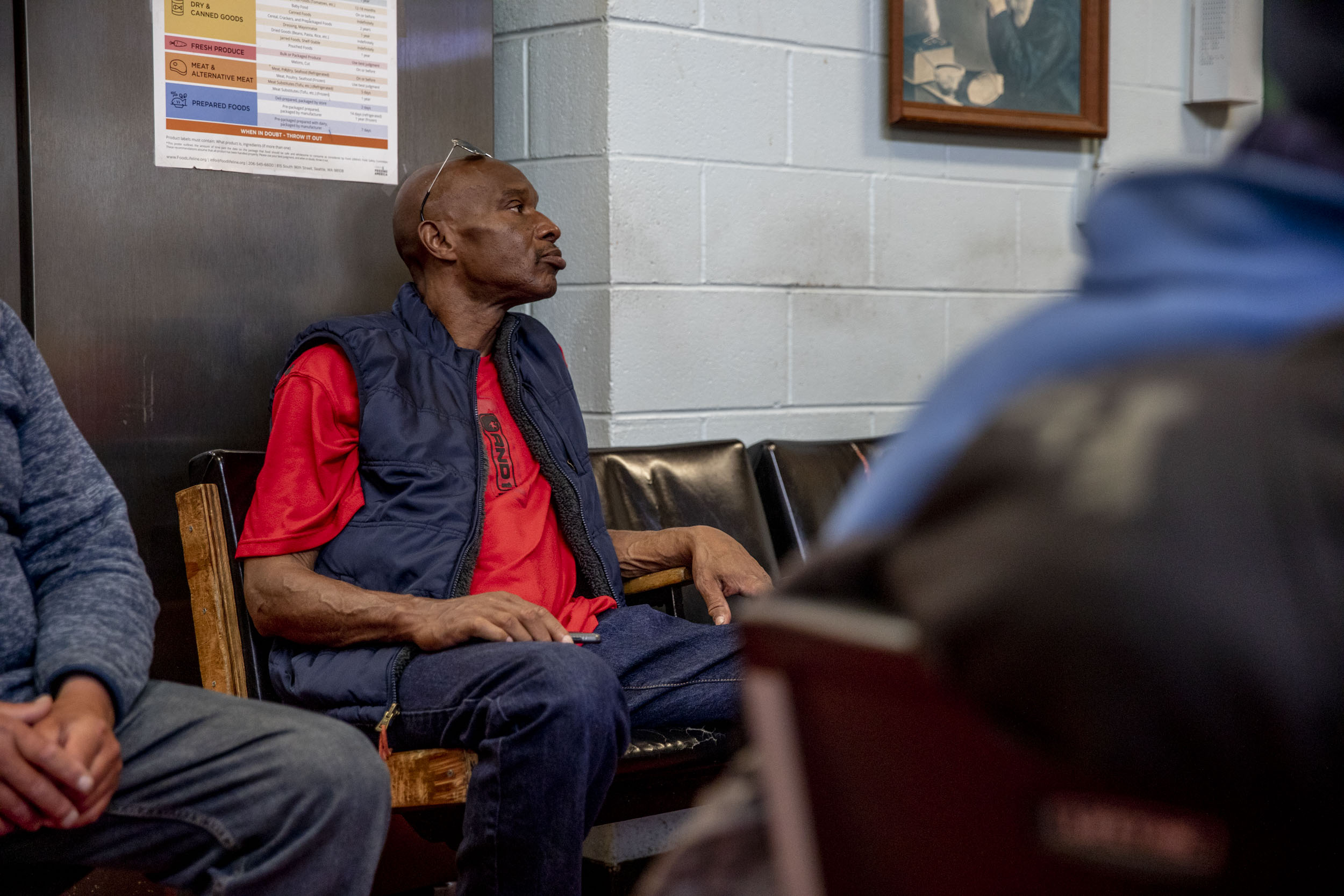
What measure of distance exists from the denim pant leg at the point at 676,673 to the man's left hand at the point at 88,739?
0.69 meters

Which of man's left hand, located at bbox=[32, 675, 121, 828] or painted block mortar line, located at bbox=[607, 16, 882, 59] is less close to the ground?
painted block mortar line, located at bbox=[607, 16, 882, 59]

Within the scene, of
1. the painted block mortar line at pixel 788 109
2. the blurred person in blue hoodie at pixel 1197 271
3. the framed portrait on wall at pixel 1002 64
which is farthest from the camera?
the framed portrait on wall at pixel 1002 64

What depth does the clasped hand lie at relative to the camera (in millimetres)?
1195

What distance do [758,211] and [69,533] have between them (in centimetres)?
153

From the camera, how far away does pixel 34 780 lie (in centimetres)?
120

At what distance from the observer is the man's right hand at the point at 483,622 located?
1677mm

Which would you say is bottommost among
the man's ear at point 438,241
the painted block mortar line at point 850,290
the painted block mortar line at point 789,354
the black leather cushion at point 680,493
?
the black leather cushion at point 680,493

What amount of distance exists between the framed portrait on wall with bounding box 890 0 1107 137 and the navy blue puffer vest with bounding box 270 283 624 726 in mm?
1193

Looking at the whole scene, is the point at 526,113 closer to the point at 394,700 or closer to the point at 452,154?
the point at 452,154

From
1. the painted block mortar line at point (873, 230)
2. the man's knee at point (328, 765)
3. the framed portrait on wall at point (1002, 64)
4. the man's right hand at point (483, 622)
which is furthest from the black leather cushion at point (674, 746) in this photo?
the framed portrait on wall at point (1002, 64)

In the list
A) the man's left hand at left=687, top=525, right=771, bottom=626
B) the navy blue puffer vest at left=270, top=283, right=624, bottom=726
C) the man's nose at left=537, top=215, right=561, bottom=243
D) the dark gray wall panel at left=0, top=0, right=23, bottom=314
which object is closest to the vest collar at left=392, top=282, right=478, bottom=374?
the navy blue puffer vest at left=270, top=283, right=624, bottom=726

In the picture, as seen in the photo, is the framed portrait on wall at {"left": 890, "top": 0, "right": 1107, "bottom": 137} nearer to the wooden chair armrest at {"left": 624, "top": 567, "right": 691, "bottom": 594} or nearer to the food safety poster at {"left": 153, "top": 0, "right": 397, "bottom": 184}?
the food safety poster at {"left": 153, "top": 0, "right": 397, "bottom": 184}

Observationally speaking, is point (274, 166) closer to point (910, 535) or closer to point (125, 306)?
point (125, 306)

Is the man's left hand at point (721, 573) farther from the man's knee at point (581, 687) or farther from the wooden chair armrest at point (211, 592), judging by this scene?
the wooden chair armrest at point (211, 592)
